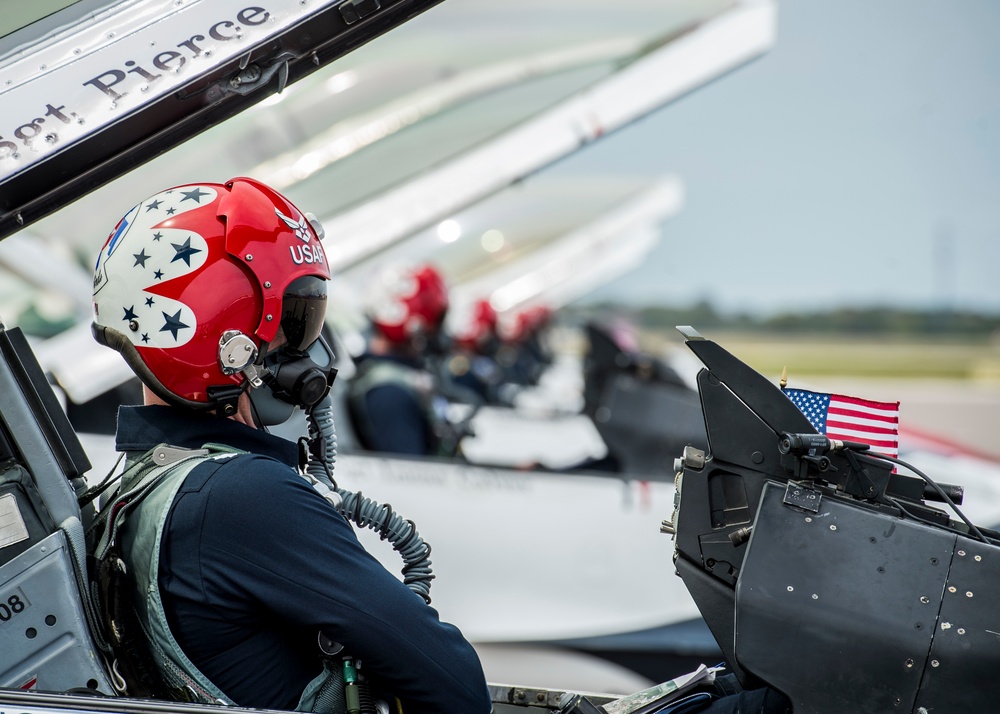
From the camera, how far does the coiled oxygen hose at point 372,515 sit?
5.52ft

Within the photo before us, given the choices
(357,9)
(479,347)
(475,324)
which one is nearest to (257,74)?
(357,9)

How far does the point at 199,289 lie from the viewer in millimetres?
1461

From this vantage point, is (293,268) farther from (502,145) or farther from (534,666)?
(502,145)

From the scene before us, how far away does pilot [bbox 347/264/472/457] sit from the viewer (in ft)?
15.3

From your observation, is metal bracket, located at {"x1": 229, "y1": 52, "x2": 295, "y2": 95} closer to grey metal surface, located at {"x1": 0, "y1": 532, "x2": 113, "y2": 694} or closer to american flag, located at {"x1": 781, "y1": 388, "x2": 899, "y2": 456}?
grey metal surface, located at {"x1": 0, "y1": 532, "x2": 113, "y2": 694}

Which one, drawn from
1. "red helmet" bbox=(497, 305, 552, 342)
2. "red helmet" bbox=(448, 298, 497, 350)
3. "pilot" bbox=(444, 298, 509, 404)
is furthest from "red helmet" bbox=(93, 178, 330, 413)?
"red helmet" bbox=(497, 305, 552, 342)

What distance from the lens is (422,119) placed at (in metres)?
7.14

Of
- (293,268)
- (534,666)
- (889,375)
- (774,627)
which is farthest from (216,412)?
(889,375)

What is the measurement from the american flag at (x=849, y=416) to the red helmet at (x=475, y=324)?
911 cm

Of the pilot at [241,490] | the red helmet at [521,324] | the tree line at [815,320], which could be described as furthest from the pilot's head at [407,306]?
the tree line at [815,320]

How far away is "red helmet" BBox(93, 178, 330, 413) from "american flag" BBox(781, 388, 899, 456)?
35.0 inches

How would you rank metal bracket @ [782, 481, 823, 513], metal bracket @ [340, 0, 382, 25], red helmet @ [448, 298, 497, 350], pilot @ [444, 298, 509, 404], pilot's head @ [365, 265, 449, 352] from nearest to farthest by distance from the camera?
metal bracket @ [782, 481, 823, 513], metal bracket @ [340, 0, 382, 25], pilot's head @ [365, 265, 449, 352], pilot @ [444, 298, 509, 404], red helmet @ [448, 298, 497, 350]

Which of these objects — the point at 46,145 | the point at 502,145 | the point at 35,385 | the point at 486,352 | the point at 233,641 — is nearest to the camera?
the point at 233,641

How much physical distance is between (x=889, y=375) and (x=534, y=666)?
91.9ft
